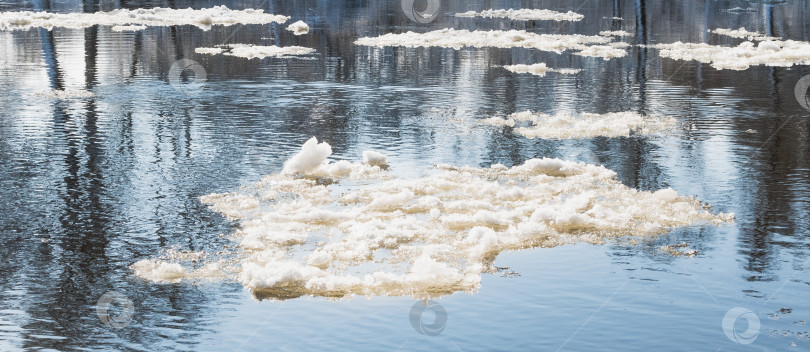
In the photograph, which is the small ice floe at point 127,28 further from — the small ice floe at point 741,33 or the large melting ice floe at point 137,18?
the small ice floe at point 741,33

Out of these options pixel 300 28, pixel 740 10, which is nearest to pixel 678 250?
pixel 300 28

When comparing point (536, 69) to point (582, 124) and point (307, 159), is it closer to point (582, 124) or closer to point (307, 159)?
point (582, 124)

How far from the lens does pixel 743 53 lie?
29.9 m

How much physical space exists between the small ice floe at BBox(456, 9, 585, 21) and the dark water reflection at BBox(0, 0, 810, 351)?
41.4 feet

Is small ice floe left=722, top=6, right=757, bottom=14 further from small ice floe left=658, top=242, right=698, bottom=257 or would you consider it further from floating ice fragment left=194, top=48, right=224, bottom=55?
small ice floe left=658, top=242, right=698, bottom=257

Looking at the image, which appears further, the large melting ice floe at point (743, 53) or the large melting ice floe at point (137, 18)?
the large melting ice floe at point (137, 18)

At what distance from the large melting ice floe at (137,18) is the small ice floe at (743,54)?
18559mm

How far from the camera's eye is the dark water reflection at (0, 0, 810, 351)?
923cm

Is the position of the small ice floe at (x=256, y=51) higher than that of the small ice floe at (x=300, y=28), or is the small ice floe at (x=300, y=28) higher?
the small ice floe at (x=300, y=28)

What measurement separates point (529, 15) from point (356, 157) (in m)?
30.4

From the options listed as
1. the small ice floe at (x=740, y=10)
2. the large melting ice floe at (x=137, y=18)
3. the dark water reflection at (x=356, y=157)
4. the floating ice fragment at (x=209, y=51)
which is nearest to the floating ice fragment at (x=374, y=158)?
the dark water reflection at (x=356, y=157)

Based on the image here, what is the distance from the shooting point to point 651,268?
35.6ft

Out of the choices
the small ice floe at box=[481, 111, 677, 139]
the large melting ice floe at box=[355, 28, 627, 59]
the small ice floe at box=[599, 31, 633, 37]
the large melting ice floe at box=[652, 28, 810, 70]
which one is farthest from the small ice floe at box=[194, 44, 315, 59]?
the small ice floe at box=[481, 111, 677, 139]

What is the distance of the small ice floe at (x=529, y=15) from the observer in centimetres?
4397
